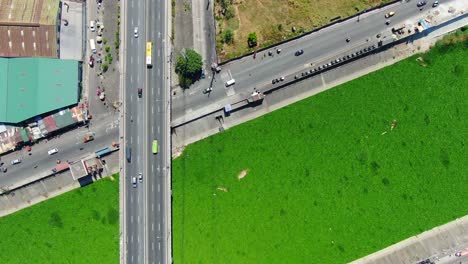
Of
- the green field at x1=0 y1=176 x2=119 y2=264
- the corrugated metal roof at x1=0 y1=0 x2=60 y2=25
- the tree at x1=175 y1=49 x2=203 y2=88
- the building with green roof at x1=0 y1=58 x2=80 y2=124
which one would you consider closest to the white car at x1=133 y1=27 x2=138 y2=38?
the tree at x1=175 y1=49 x2=203 y2=88

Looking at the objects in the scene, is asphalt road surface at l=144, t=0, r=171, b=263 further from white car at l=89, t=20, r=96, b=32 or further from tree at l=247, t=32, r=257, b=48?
tree at l=247, t=32, r=257, b=48

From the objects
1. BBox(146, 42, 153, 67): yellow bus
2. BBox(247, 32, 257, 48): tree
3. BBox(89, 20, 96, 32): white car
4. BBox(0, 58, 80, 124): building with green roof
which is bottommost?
BBox(0, 58, 80, 124): building with green roof

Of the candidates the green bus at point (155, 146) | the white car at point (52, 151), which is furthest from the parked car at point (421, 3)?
the white car at point (52, 151)

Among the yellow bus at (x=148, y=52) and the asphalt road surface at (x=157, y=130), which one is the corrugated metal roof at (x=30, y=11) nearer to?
the asphalt road surface at (x=157, y=130)

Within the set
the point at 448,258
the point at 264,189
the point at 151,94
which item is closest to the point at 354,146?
the point at 264,189

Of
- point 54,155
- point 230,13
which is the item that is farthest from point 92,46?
point 230,13

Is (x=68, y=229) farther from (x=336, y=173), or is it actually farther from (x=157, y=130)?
(x=336, y=173)

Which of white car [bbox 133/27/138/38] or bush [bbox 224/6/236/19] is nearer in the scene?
white car [bbox 133/27/138/38]
